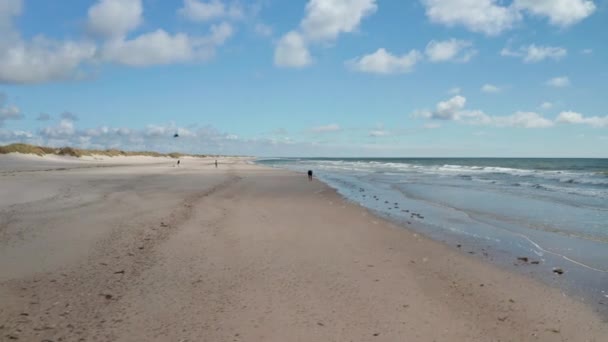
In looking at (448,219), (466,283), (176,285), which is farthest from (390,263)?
(448,219)

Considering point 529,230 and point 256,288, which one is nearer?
point 256,288

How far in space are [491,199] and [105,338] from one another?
63.7 ft

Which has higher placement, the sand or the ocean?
the sand

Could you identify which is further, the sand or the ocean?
the ocean

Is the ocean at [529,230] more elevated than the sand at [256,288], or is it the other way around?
the sand at [256,288]

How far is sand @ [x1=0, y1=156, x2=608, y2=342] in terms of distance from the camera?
4586mm

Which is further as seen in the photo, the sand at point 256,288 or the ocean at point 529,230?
the ocean at point 529,230

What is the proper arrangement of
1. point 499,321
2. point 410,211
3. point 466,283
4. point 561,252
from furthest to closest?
1. point 410,211
2. point 561,252
3. point 466,283
4. point 499,321

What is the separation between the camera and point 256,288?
593 cm

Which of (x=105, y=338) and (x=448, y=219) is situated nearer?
(x=105, y=338)

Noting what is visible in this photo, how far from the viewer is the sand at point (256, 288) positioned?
4586mm

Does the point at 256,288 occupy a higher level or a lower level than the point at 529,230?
higher

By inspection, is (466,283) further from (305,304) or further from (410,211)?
(410,211)

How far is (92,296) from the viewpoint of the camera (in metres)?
5.36
